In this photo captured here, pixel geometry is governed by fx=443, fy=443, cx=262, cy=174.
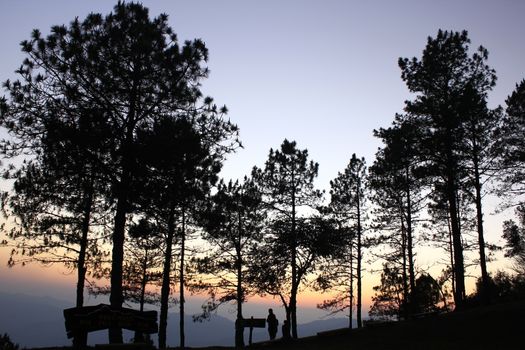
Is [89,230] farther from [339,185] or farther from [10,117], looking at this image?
[339,185]

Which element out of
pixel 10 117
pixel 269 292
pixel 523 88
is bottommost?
pixel 269 292

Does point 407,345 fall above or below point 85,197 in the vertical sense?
below

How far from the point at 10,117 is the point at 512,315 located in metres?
19.9

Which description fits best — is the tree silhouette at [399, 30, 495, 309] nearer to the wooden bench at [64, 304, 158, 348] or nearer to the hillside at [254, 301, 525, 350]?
the hillside at [254, 301, 525, 350]

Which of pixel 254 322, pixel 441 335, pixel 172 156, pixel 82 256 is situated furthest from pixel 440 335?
pixel 82 256

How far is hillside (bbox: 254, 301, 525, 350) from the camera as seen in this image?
1452 cm

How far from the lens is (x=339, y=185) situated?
33.9 m

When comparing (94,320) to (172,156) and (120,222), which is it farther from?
(172,156)

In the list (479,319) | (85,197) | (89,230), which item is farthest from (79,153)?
(479,319)

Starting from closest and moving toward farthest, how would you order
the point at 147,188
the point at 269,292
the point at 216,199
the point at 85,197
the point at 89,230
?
the point at 147,188
the point at 85,197
the point at 89,230
the point at 216,199
the point at 269,292

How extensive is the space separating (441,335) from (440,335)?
41mm

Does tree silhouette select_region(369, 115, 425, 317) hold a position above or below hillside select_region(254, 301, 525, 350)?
above

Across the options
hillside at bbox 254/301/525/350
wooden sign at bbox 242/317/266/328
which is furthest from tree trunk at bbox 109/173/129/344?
wooden sign at bbox 242/317/266/328

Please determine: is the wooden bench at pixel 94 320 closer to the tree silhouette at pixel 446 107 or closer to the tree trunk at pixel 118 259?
the tree trunk at pixel 118 259
